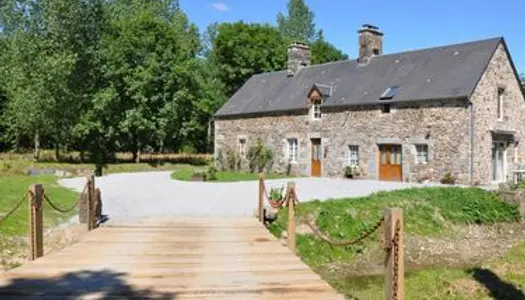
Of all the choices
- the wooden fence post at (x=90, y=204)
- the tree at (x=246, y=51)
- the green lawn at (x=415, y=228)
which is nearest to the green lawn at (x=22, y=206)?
the wooden fence post at (x=90, y=204)

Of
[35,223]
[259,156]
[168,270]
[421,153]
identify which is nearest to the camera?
[168,270]

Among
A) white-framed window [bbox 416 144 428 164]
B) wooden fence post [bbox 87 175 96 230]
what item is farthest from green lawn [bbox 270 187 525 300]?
white-framed window [bbox 416 144 428 164]

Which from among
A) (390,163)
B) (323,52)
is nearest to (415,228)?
(390,163)

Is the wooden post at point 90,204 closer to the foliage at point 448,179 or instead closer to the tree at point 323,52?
the foliage at point 448,179

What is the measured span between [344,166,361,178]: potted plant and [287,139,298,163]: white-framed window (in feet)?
13.5

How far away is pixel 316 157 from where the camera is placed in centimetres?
2914

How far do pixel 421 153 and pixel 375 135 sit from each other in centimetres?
256

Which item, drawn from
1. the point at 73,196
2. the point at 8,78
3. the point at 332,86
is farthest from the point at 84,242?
the point at 8,78

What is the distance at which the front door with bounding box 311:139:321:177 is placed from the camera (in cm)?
2886

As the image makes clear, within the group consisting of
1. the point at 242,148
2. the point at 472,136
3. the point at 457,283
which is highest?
the point at 472,136

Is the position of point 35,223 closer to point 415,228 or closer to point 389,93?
point 415,228

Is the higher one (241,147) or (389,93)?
(389,93)

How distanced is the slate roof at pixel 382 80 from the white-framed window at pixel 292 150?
6.30ft

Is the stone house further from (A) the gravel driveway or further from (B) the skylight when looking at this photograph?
(A) the gravel driveway
